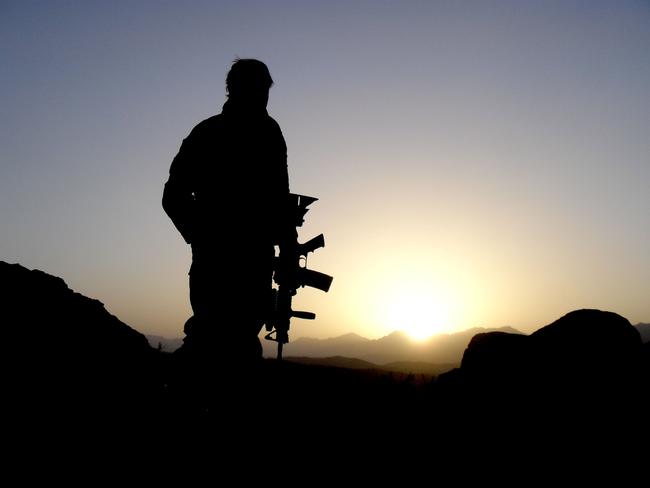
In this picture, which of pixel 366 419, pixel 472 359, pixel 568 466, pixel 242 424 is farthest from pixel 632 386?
pixel 242 424

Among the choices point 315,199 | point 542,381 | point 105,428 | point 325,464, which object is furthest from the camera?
point 542,381

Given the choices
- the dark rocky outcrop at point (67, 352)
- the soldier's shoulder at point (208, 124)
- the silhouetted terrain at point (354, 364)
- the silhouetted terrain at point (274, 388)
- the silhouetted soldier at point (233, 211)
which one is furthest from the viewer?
the silhouetted terrain at point (354, 364)

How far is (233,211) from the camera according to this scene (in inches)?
122

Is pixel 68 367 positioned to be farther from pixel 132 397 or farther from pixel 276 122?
pixel 276 122

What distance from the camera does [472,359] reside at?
27.6 feet

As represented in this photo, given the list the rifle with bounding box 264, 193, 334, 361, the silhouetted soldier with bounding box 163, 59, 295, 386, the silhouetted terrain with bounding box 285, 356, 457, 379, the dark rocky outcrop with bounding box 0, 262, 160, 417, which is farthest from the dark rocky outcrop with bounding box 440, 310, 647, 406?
the silhouetted terrain with bounding box 285, 356, 457, 379

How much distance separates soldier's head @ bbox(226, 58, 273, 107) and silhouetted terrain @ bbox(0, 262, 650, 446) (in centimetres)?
210

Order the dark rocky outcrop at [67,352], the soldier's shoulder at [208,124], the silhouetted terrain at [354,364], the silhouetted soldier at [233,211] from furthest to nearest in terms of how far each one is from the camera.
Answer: the silhouetted terrain at [354,364], the soldier's shoulder at [208,124], the dark rocky outcrop at [67,352], the silhouetted soldier at [233,211]

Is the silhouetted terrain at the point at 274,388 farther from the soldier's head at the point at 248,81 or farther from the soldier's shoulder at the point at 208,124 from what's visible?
the soldier's head at the point at 248,81

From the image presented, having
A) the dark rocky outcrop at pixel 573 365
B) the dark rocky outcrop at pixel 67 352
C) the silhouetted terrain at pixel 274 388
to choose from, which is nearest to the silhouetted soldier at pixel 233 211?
the silhouetted terrain at pixel 274 388

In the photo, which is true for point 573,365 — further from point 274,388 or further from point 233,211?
point 233,211

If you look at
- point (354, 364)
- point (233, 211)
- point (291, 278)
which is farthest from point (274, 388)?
point (354, 364)

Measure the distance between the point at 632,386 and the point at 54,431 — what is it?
5.76 metres

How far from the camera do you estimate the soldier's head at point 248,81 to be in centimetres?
323
